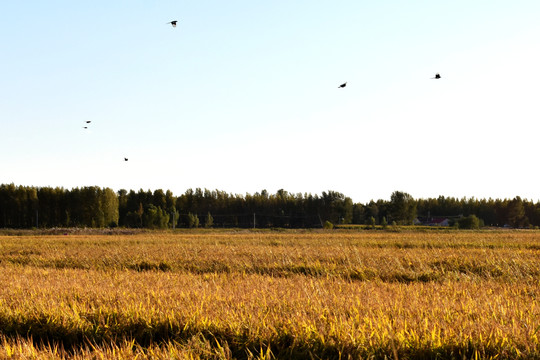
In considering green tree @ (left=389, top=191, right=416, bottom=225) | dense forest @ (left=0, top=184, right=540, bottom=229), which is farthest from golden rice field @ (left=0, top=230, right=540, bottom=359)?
green tree @ (left=389, top=191, right=416, bottom=225)

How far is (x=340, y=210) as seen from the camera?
429ft

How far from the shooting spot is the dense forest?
9779cm

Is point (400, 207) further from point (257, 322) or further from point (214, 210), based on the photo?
point (257, 322)

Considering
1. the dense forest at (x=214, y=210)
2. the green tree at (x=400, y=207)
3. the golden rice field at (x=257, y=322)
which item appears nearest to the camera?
the golden rice field at (x=257, y=322)

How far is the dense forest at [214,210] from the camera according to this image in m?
97.8

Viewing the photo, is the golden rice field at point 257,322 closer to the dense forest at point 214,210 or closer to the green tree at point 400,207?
the dense forest at point 214,210

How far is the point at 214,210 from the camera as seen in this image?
5320 inches

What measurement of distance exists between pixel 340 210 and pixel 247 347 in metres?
127

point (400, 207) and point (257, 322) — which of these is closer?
point (257, 322)

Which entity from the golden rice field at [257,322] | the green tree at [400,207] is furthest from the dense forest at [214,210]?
the golden rice field at [257,322]

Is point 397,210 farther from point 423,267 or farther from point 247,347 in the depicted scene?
point 247,347

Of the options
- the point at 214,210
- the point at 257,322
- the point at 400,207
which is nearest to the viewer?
the point at 257,322

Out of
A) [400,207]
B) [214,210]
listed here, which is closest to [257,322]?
[400,207]

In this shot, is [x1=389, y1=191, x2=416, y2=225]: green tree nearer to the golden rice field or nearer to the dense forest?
the dense forest
